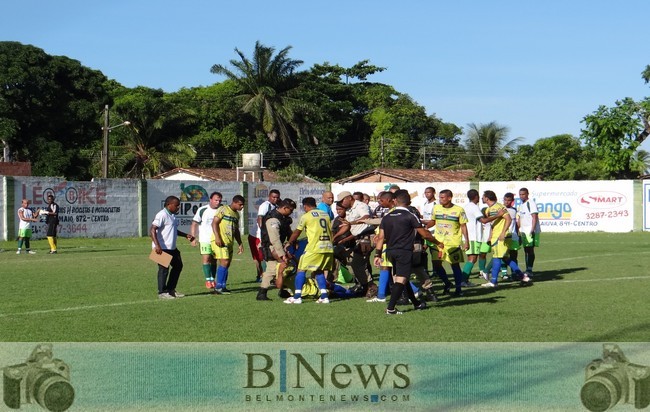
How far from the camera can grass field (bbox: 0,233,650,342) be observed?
435 inches

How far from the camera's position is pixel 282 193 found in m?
46.3

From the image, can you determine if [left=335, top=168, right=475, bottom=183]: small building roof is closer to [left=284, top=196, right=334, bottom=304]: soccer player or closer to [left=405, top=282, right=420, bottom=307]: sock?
[left=284, top=196, right=334, bottom=304]: soccer player

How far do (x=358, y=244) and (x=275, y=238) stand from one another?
1699 mm

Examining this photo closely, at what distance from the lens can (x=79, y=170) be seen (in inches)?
2488

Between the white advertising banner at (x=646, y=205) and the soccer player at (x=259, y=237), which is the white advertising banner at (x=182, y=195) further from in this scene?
the soccer player at (x=259, y=237)

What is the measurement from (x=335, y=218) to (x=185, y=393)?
8.75 m

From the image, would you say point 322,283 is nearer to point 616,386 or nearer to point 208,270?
point 208,270

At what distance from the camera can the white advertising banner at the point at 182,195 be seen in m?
39.2

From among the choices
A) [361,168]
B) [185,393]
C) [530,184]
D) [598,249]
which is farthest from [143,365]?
[361,168]

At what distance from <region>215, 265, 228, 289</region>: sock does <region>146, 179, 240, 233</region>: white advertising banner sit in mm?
22840

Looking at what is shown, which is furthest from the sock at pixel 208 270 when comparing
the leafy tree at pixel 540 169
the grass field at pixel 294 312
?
the leafy tree at pixel 540 169

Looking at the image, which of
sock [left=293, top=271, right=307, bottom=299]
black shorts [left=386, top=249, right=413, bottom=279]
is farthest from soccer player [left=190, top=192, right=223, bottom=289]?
black shorts [left=386, top=249, right=413, bottom=279]

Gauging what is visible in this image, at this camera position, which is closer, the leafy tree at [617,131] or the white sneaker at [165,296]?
the white sneaker at [165,296]

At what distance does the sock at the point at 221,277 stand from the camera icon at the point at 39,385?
9.15m
